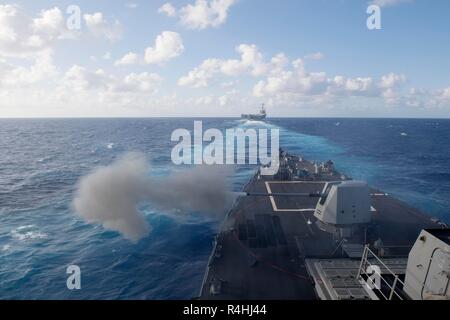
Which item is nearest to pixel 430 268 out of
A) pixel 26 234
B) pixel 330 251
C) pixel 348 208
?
pixel 330 251

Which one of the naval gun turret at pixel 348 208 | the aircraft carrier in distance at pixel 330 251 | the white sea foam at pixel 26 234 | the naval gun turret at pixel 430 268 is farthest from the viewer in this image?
the white sea foam at pixel 26 234

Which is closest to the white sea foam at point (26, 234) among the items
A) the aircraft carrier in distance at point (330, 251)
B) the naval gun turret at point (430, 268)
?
the aircraft carrier in distance at point (330, 251)

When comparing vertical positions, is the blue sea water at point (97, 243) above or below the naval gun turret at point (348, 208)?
below

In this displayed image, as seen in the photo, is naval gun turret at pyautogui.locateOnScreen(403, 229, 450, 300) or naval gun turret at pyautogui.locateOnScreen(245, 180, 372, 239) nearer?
naval gun turret at pyautogui.locateOnScreen(403, 229, 450, 300)

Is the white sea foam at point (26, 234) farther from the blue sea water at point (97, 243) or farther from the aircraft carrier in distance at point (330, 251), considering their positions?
the aircraft carrier in distance at point (330, 251)

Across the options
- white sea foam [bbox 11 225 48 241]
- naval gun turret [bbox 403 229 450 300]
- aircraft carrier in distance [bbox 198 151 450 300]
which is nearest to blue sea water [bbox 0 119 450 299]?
white sea foam [bbox 11 225 48 241]

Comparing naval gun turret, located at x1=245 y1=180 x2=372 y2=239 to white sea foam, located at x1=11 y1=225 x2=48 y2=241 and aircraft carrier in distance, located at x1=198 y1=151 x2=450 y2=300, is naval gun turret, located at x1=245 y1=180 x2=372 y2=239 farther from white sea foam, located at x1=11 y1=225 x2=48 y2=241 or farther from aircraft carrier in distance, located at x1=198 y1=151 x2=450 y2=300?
white sea foam, located at x1=11 y1=225 x2=48 y2=241

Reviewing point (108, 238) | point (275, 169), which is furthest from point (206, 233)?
point (275, 169)

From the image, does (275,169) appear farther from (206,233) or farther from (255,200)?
(206,233)
